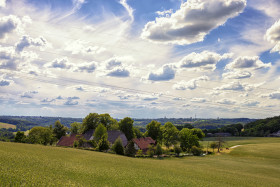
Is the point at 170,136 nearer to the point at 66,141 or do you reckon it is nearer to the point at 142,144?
the point at 142,144

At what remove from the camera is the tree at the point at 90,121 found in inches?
3376

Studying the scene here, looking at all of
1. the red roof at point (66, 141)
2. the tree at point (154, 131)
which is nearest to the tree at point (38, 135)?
the red roof at point (66, 141)

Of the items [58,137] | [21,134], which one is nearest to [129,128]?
[58,137]

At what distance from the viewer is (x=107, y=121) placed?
293 feet

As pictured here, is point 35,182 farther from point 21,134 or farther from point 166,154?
point 21,134

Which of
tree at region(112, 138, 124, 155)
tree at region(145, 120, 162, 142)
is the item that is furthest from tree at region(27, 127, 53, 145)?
tree at region(145, 120, 162, 142)

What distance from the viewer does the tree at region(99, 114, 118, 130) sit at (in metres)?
87.7

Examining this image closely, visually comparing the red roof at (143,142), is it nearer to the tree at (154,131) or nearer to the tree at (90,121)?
the tree at (154,131)

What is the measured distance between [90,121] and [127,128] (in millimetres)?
17609

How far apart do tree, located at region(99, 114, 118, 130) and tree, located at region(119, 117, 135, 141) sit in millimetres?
4057

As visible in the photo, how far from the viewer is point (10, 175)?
15938 millimetres

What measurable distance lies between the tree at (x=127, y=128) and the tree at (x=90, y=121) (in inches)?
472

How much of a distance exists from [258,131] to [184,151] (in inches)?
4588

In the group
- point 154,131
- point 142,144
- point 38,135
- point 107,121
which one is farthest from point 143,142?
point 38,135
